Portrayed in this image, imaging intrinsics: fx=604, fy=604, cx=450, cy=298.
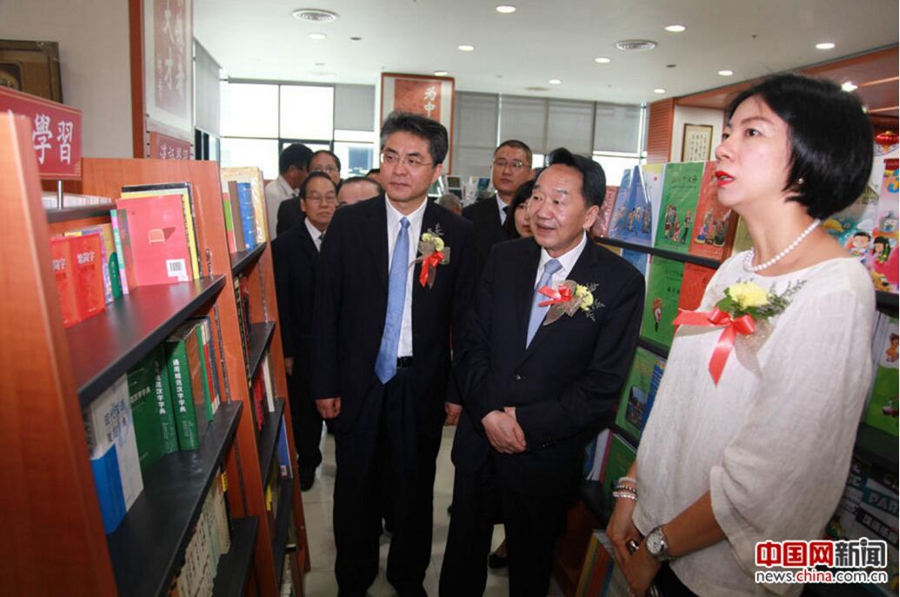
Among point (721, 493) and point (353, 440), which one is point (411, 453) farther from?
point (721, 493)

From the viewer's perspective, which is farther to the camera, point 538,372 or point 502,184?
point 502,184

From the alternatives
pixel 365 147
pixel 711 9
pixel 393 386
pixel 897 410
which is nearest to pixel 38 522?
pixel 393 386

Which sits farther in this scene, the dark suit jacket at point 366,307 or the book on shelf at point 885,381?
the dark suit jacket at point 366,307

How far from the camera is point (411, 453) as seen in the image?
243 cm

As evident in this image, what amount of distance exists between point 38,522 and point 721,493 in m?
1.20

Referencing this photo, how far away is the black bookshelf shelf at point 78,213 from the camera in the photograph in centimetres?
116

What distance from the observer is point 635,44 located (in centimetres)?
825

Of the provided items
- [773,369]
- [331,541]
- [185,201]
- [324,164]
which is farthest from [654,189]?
[324,164]

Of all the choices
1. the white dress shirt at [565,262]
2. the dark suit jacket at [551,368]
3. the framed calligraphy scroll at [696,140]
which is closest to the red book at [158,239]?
the dark suit jacket at [551,368]

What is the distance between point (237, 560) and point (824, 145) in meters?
1.80

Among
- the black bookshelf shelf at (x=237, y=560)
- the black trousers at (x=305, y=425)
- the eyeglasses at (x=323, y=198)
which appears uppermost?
the eyeglasses at (x=323, y=198)

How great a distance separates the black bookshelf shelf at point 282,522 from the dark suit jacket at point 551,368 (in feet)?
2.50

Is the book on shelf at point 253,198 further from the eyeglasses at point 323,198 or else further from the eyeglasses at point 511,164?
the eyeglasses at point 511,164

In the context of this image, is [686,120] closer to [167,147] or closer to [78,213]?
[167,147]
